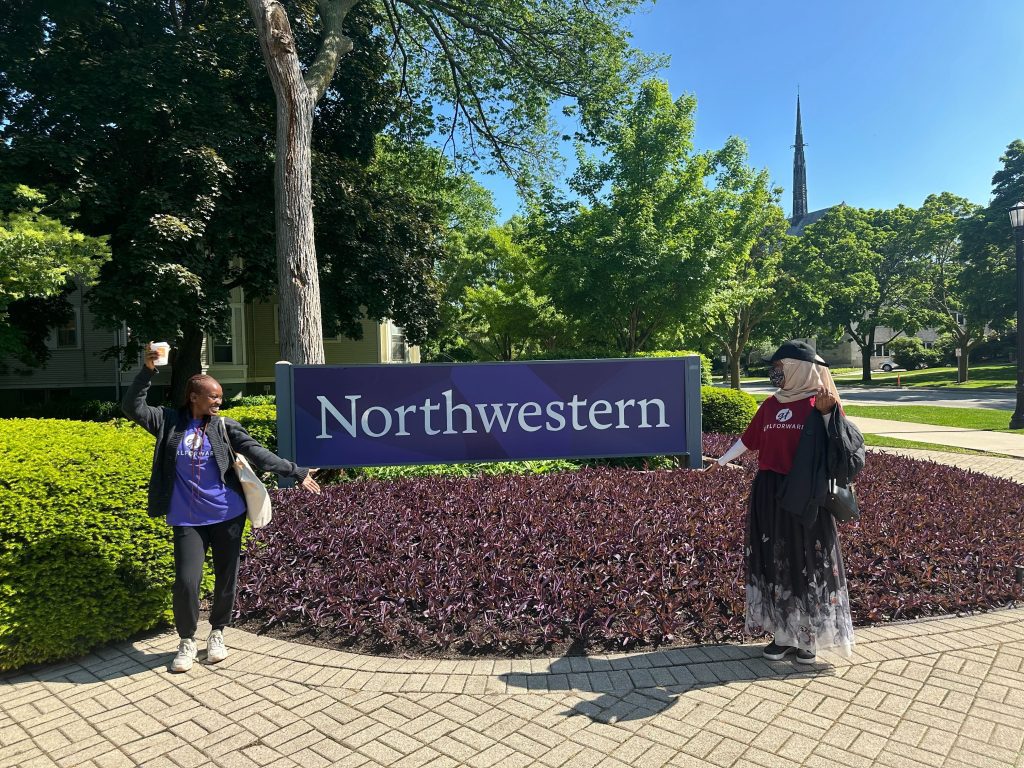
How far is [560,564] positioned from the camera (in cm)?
413

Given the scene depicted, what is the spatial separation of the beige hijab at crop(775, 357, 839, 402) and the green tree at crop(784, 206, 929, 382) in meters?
35.1

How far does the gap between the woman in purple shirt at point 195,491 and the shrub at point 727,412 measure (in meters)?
8.93

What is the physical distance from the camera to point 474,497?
5.34 m

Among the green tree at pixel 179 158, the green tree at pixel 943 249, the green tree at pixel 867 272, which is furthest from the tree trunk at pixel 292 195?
the green tree at pixel 943 249

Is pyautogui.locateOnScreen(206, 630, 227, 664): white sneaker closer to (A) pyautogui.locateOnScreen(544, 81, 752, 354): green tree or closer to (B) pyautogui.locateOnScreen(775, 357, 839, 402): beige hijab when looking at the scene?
(B) pyautogui.locateOnScreen(775, 357, 839, 402): beige hijab

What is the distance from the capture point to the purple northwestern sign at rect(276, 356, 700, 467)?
6082 millimetres

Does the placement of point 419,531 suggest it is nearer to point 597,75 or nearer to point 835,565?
point 835,565

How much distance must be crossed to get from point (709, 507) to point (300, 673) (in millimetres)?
3343

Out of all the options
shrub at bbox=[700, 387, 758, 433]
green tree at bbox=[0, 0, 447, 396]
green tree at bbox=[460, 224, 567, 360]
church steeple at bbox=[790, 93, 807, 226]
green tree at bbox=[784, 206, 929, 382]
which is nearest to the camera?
shrub at bbox=[700, 387, 758, 433]

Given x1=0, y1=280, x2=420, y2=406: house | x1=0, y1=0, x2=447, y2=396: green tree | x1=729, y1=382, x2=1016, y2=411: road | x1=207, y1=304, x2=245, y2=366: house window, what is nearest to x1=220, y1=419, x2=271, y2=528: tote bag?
x1=0, y1=0, x2=447, y2=396: green tree

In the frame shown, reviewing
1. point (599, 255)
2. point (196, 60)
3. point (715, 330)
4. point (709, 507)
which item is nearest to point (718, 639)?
point (709, 507)

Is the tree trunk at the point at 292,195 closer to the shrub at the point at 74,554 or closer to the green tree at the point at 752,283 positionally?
the shrub at the point at 74,554

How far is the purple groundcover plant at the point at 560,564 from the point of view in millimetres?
3604

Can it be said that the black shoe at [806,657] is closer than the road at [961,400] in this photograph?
Yes
